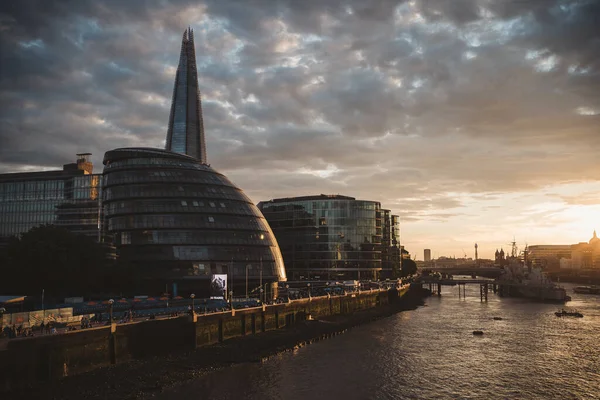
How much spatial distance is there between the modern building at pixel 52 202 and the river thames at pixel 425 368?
231 ft

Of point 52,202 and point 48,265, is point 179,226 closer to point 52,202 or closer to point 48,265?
point 48,265

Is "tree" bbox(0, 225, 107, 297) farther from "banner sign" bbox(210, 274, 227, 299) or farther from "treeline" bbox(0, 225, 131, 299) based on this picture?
"banner sign" bbox(210, 274, 227, 299)

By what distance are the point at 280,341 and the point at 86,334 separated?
30907mm

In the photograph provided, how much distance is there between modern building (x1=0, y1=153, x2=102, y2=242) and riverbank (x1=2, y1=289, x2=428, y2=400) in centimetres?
6588

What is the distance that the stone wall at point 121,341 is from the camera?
4369 centimetres

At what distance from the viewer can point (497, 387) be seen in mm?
53031

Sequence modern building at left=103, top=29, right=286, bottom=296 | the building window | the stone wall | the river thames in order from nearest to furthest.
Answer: the stone wall
the river thames
modern building at left=103, top=29, right=286, bottom=296
the building window

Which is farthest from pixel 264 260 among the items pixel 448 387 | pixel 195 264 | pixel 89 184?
pixel 448 387

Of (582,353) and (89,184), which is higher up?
(89,184)

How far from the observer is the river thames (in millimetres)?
49906

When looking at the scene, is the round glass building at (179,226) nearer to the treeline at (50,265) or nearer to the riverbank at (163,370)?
the treeline at (50,265)

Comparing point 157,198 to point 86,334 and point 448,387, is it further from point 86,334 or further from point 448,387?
point 448,387

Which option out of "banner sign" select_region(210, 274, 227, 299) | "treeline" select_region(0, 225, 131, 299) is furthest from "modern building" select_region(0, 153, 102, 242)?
"banner sign" select_region(210, 274, 227, 299)

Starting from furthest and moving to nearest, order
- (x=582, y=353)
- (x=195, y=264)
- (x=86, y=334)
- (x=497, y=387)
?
(x=195, y=264), (x=582, y=353), (x=497, y=387), (x=86, y=334)
